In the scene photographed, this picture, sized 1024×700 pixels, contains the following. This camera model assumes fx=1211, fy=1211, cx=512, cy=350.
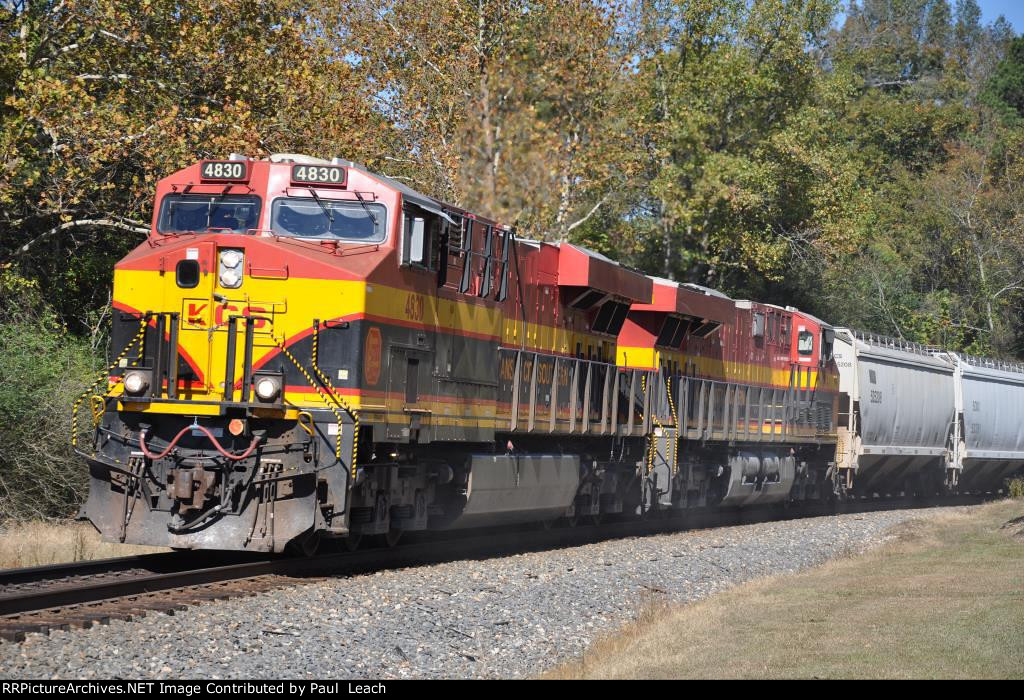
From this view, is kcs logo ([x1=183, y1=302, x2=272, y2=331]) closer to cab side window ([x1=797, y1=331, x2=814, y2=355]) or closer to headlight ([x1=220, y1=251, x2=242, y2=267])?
headlight ([x1=220, y1=251, x2=242, y2=267])

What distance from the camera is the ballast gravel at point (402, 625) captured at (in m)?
8.84

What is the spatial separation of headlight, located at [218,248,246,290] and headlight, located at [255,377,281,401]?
1203mm

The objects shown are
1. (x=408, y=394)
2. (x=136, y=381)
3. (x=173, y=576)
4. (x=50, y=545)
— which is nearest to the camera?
(x=173, y=576)

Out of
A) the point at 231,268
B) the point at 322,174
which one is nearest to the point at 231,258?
the point at 231,268

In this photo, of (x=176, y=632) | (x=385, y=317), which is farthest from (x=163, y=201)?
(x=176, y=632)

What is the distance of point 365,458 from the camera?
43.8 ft

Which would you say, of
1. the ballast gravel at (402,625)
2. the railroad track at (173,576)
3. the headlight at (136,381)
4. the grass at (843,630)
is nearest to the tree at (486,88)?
the railroad track at (173,576)

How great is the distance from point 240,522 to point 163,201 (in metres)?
4.05

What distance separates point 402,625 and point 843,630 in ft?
13.0

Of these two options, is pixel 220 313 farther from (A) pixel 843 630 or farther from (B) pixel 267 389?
(A) pixel 843 630

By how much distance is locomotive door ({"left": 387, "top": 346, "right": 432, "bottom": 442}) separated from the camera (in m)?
13.7

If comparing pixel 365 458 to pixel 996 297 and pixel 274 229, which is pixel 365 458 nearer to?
pixel 274 229

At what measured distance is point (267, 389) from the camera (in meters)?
12.7
